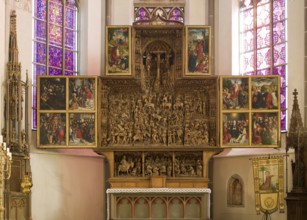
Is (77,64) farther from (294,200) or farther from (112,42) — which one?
(294,200)

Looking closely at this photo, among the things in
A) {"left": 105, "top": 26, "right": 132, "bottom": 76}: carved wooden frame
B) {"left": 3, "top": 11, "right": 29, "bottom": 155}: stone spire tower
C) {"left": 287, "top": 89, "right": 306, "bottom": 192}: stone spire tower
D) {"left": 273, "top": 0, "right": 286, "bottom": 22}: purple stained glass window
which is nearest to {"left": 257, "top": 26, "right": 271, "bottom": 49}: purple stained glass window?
{"left": 273, "top": 0, "right": 286, "bottom": 22}: purple stained glass window

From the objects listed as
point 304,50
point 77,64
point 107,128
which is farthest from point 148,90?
point 304,50

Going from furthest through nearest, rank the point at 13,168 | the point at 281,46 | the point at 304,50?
the point at 281,46
the point at 304,50
the point at 13,168

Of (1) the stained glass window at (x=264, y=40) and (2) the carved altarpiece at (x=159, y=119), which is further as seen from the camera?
(1) the stained glass window at (x=264, y=40)

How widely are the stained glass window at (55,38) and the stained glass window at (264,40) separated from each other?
5151 mm

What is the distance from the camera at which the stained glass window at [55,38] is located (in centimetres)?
2133

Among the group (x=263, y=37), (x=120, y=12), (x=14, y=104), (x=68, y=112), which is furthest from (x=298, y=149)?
(x=120, y=12)

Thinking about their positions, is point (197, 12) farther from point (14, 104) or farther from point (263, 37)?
point (14, 104)

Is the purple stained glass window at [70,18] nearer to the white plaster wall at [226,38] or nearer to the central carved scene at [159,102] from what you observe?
the central carved scene at [159,102]

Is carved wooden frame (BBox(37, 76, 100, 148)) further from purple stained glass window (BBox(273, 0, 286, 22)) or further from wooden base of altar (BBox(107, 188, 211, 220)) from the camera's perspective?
purple stained glass window (BBox(273, 0, 286, 22))

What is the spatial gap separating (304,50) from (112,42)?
5.18 meters

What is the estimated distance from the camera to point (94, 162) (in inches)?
884

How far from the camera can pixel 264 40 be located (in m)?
22.1

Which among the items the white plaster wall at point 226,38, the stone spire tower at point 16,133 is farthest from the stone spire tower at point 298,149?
the stone spire tower at point 16,133
